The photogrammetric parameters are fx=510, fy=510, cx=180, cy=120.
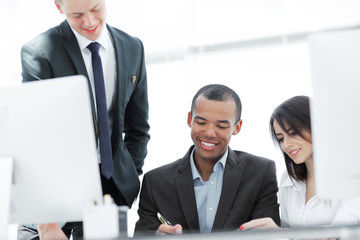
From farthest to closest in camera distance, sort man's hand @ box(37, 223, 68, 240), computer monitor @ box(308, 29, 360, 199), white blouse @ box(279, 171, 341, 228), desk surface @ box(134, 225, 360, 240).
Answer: white blouse @ box(279, 171, 341, 228) < man's hand @ box(37, 223, 68, 240) < computer monitor @ box(308, 29, 360, 199) < desk surface @ box(134, 225, 360, 240)

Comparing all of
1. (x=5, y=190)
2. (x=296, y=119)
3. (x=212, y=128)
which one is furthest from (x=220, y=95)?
(x=5, y=190)

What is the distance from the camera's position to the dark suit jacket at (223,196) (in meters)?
1.98

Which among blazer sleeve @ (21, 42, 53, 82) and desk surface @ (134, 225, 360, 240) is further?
blazer sleeve @ (21, 42, 53, 82)

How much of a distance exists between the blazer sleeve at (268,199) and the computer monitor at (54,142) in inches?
34.1

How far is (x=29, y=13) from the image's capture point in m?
4.36

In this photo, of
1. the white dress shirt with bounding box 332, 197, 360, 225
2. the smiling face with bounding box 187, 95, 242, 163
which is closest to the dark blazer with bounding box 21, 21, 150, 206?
the smiling face with bounding box 187, 95, 242, 163

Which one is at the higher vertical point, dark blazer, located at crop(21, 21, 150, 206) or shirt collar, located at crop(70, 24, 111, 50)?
shirt collar, located at crop(70, 24, 111, 50)

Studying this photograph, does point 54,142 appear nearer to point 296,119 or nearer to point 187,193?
point 187,193

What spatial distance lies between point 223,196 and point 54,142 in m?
0.89

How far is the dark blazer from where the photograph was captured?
6.10 ft

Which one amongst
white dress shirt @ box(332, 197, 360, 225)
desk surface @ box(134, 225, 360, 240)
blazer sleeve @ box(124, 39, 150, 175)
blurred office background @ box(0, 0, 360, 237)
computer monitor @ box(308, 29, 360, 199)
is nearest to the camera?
desk surface @ box(134, 225, 360, 240)

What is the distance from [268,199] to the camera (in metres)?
2.03

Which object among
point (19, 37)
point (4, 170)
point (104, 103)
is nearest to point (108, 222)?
point (4, 170)

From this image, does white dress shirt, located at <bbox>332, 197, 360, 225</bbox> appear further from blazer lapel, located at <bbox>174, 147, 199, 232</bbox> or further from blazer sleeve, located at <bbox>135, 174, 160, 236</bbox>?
blazer sleeve, located at <bbox>135, 174, 160, 236</bbox>
